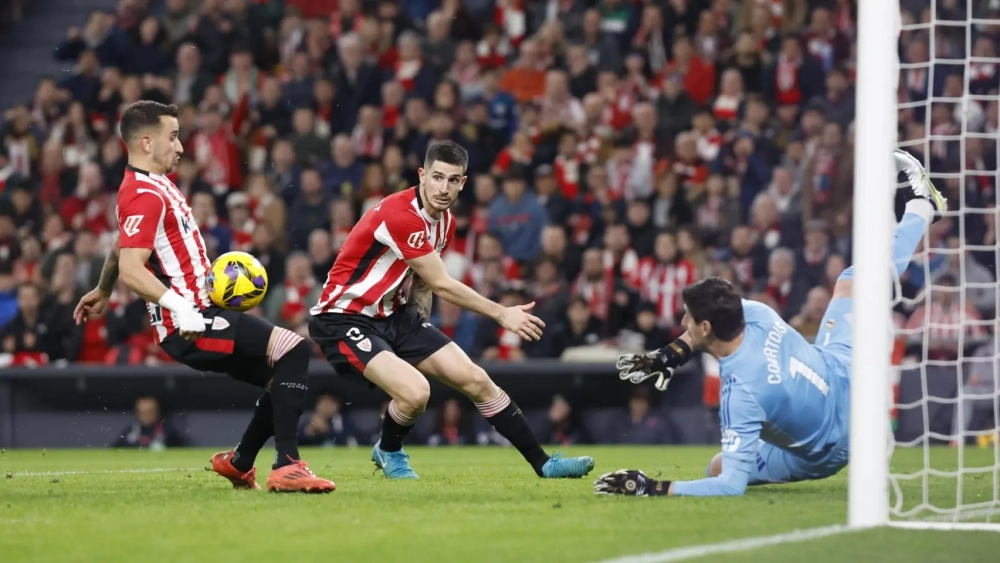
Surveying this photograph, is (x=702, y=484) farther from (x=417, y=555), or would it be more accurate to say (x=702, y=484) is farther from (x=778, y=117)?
(x=778, y=117)

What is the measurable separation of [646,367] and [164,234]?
2521mm

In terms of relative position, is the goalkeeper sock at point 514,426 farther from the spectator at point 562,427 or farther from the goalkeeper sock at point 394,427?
the spectator at point 562,427

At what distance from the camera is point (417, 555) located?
16.1 ft

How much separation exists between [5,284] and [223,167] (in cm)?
279

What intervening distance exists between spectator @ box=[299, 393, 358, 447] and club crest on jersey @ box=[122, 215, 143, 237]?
23.3ft

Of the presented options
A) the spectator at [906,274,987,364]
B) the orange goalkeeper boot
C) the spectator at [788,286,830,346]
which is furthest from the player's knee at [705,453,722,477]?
the spectator at [788,286,830,346]

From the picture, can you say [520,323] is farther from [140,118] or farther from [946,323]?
[946,323]

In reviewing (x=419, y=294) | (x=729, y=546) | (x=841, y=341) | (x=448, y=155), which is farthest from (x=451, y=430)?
(x=729, y=546)

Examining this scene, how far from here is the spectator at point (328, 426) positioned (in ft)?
46.0

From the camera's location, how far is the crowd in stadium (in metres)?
14.3

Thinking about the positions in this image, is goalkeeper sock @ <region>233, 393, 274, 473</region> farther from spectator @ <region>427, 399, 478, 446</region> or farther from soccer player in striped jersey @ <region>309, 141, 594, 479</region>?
spectator @ <region>427, 399, 478, 446</region>

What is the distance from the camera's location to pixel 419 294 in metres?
8.65

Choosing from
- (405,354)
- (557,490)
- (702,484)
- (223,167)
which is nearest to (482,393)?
(405,354)

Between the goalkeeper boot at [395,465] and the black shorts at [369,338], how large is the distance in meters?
0.63
